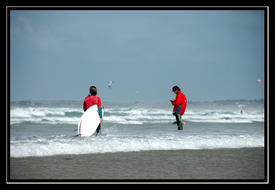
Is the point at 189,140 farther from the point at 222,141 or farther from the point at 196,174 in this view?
the point at 196,174

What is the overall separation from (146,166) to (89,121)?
2678 mm

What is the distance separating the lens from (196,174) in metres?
4.53

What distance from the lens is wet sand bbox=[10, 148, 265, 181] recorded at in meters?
4.43

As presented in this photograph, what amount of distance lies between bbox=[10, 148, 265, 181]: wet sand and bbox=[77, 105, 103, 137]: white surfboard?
1451 millimetres

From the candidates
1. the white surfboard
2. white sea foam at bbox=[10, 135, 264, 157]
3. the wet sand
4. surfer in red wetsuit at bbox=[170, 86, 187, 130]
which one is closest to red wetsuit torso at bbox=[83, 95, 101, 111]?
the white surfboard

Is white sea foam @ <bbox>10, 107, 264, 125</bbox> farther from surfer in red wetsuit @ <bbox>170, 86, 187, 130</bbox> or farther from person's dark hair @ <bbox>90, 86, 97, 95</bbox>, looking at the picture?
person's dark hair @ <bbox>90, 86, 97, 95</bbox>

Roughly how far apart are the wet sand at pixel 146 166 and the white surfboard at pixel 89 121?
145 cm

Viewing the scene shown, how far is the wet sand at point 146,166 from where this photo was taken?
4426 mm

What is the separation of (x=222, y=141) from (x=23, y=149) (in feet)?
15.2

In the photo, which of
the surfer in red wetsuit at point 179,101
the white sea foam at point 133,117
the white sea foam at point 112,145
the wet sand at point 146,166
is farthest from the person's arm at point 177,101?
the white sea foam at point 133,117

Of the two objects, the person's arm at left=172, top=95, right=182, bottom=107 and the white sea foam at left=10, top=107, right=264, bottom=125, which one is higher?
the person's arm at left=172, top=95, right=182, bottom=107
